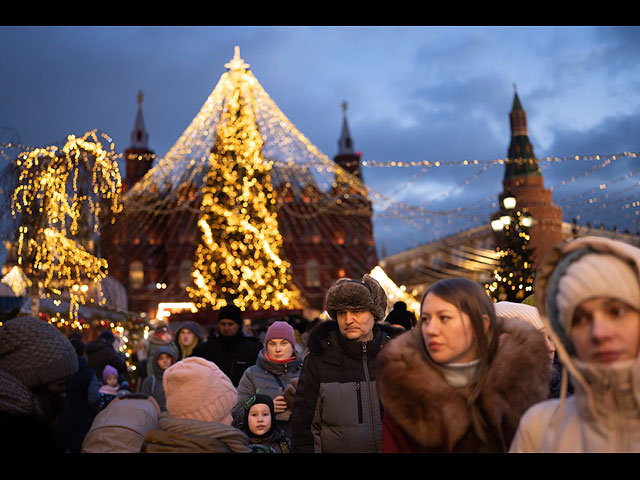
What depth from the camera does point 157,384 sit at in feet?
23.3

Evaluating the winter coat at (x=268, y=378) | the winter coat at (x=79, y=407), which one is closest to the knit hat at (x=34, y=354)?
the winter coat at (x=268, y=378)

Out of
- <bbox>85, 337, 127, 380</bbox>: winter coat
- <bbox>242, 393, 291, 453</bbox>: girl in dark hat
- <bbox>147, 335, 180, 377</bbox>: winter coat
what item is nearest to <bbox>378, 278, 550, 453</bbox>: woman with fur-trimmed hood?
<bbox>242, 393, 291, 453</bbox>: girl in dark hat

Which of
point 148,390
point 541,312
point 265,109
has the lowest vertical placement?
point 148,390

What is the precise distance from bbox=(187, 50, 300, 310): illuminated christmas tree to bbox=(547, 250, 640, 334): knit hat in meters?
22.1

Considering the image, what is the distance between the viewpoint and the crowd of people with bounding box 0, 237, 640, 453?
1669 mm

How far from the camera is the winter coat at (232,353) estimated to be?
7068 millimetres

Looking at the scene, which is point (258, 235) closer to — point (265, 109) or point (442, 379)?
point (265, 109)

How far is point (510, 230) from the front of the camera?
13.2 metres

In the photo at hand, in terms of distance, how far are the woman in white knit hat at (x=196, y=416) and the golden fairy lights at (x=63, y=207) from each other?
27.1 feet

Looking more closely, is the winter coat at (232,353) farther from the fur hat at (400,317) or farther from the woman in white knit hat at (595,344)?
the woman in white knit hat at (595,344)

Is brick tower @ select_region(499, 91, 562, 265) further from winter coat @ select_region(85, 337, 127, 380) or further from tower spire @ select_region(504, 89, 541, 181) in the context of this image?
winter coat @ select_region(85, 337, 127, 380)

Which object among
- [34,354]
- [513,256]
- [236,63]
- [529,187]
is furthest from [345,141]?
[34,354]
